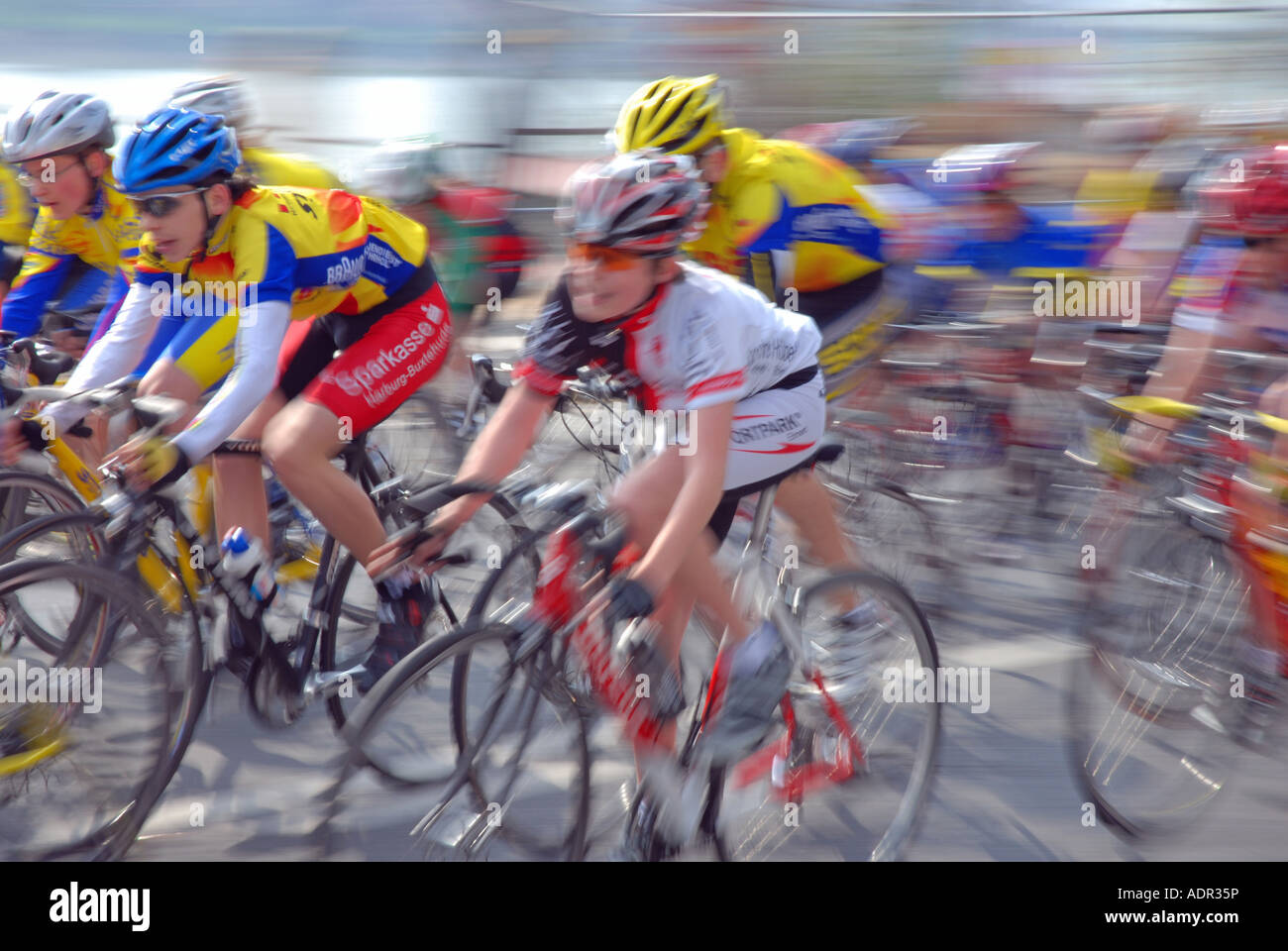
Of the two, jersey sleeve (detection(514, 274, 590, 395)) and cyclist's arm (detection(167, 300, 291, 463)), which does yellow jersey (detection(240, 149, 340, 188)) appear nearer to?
cyclist's arm (detection(167, 300, 291, 463))

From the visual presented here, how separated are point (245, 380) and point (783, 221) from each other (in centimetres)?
202

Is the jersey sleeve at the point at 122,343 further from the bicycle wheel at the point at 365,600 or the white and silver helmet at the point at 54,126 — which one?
the bicycle wheel at the point at 365,600

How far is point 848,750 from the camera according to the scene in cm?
367

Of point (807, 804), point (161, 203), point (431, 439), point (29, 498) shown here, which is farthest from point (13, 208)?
point (807, 804)

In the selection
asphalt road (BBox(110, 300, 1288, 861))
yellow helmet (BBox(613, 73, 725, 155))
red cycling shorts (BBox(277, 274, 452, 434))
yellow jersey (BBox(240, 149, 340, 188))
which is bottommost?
asphalt road (BBox(110, 300, 1288, 861))

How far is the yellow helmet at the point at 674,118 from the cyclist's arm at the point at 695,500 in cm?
182

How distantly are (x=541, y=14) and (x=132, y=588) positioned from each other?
7.97 m

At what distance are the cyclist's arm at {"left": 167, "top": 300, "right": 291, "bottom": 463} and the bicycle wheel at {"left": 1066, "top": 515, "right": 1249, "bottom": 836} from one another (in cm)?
250

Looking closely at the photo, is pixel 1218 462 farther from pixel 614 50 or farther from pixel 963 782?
pixel 614 50

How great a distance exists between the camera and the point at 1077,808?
4.00m

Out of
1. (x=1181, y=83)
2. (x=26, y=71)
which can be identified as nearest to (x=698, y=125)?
(x=1181, y=83)

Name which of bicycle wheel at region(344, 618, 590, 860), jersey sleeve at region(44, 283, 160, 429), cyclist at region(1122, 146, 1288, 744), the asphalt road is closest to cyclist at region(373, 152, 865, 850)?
bicycle wheel at region(344, 618, 590, 860)

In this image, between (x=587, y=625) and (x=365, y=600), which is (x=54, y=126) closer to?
(x=365, y=600)

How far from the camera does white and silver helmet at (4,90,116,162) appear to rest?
4527mm
